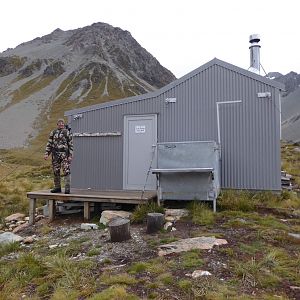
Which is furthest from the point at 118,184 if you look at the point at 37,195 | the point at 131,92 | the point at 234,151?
the point at 131,92

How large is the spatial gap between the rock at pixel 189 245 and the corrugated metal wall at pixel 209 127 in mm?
4464

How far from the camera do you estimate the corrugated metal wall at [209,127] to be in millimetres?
11094

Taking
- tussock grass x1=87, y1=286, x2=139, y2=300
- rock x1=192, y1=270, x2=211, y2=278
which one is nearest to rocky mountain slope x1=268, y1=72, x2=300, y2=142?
rock x1=192, y1=270, x2=211, y2=278

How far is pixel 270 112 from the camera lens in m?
11.1

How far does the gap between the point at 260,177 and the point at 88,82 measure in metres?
124

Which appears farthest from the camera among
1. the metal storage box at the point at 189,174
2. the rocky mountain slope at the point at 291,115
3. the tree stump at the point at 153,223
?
the rocky mountain slope at the point at 291,115

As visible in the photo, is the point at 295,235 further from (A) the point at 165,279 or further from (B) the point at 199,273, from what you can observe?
(A) the point at 165,279

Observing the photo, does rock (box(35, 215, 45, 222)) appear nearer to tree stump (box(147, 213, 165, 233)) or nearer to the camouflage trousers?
the camouflage trousers

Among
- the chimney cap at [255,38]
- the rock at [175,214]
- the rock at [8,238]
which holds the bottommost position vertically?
the rock at [8,238]

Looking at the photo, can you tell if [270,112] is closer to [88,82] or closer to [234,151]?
[234,151]

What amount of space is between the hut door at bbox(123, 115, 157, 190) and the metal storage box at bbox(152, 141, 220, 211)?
7.73 ft

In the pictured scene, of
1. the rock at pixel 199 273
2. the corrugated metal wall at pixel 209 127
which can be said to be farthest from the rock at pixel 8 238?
the rock at pixel 199 273

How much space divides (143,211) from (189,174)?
1.43 metres

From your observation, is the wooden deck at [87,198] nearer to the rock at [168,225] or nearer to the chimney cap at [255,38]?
the rock at [168,225]
